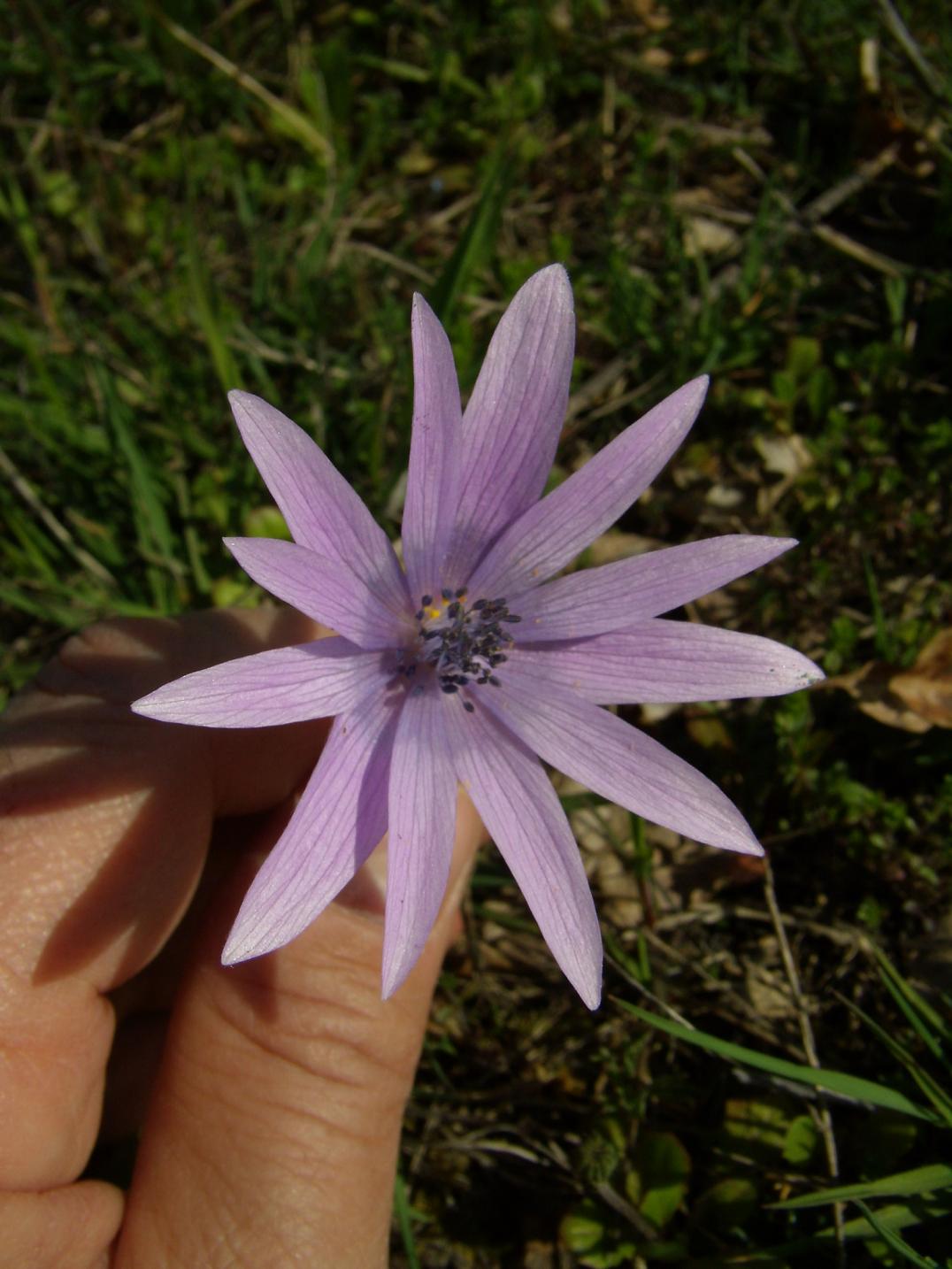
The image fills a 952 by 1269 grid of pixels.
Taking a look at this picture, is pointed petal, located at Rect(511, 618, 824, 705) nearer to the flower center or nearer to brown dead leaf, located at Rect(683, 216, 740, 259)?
the flower center

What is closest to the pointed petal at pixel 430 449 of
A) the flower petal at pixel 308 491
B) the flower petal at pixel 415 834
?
the flower petal at pixel 308 491

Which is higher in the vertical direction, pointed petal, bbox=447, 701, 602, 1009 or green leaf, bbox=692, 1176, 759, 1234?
pointed petal, bbox=447, 701, 602, 1009

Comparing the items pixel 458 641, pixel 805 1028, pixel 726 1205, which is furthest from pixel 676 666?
pixel 726 1205

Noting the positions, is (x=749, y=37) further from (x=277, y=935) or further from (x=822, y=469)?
(x=277, y=935)

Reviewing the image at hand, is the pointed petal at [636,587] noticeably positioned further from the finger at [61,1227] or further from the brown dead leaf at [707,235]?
the brown dead leaf at [707,235]

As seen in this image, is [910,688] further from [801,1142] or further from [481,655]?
[481,655]

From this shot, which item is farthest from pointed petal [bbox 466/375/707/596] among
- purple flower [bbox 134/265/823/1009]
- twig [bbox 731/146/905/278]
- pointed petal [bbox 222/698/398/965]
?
twig [bbox 731/146/905/278]
